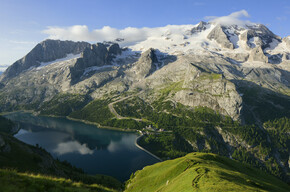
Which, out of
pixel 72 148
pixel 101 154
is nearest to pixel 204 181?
pixel 101 154

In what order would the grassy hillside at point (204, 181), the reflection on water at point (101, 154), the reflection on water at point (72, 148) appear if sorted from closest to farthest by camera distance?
the grassy hillside at point (204, 181) → the reflection on water at point (101, 154) → the reflection on water at point (72, 148)

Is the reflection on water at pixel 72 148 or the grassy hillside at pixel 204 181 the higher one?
the grassy hillside at pixel 204 181

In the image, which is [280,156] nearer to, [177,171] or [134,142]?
[134,142]

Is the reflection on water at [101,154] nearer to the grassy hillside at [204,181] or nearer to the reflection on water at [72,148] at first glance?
the reflection on water at [72,148]

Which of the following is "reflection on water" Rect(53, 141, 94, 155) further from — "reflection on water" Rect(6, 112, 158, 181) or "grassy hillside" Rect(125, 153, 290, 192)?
"grassy hillside" Rect(125, 153, 290, 192)

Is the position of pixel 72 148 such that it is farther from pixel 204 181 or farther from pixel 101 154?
pixel 204 181

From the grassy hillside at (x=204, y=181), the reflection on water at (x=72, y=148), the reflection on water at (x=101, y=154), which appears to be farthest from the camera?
the reflection on water at (x=72, y=148)

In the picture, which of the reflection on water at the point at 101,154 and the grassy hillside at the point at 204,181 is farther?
the reflection on water at the point at 101,154

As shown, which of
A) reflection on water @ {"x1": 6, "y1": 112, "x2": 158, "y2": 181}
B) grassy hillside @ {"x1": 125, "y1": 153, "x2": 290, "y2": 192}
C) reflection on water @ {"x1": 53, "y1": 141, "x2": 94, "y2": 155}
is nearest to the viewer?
grassy hillside @ {"x1": 125, "y1": 153, "x2": 290, "y2": 192}

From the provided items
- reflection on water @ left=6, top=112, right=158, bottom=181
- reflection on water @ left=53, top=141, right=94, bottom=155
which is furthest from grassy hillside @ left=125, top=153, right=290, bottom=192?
reflection on water @ left=53, top=141, right=94, bottom=155

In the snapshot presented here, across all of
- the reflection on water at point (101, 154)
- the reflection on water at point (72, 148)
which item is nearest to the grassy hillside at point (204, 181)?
the reflection on water at point (101, 154)

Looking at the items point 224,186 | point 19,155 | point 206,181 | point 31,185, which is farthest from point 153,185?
point 31,185

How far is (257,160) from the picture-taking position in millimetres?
184500

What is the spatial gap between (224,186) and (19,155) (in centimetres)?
5554
